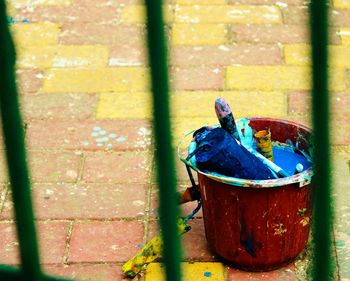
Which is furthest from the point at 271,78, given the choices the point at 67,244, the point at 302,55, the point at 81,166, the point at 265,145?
the point at 67,244

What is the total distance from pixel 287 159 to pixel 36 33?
101 inches

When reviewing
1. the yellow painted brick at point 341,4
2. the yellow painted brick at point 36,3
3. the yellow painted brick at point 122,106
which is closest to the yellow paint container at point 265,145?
the yellow painted brick at point 122,106

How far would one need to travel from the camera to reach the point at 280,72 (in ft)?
16.6

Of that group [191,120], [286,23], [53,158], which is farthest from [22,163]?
[286,23]

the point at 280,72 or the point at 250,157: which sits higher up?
the point at 250,157

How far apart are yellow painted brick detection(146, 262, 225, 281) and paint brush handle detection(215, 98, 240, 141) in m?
0.53

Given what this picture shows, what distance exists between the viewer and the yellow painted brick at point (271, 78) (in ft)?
16.1

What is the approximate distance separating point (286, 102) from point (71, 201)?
1424 millimetres

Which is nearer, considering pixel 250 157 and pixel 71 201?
pixel 250 157

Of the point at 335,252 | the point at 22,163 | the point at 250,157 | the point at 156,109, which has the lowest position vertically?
the point at 335,252

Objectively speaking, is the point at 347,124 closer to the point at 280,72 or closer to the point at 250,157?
the point at 280,72

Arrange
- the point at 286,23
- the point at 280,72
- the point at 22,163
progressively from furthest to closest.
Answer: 1. the point at 286,23
2. the point at 280,72
3. the point at 22,163

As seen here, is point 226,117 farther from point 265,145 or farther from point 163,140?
point 163,140

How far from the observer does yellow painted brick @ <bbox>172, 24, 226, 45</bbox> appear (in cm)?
540
